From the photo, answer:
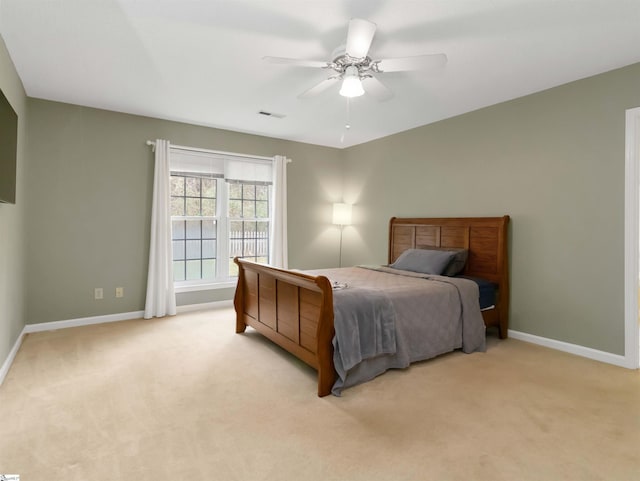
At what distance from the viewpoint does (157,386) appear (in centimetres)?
251

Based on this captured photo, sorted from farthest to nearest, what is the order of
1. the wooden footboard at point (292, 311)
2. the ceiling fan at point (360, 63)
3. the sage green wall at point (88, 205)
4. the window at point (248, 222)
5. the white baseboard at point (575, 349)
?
the window at point (248, 222), the sage green wall at point (88, 205), the white baseboard at point (575, 349), the wooden footboard at point (292, 311), the ceiling fan at point (360, 63)

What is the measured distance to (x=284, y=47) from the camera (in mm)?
2586

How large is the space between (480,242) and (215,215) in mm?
3375

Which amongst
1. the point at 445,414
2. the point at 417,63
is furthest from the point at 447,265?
the point at 417,63

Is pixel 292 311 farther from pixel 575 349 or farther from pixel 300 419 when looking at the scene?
pixel 575 349

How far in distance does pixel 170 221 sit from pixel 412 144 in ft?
10.8

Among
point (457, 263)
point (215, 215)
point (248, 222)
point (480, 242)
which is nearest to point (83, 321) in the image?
point (215, 215)

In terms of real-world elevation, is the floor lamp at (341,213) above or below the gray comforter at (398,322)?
above

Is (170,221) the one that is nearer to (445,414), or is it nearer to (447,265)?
(447,265)

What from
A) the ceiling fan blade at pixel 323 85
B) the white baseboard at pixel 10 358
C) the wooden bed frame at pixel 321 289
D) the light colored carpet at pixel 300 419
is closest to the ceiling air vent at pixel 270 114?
the ceiling fan blade at pixel 323 85

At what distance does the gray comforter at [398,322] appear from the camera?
246 centimetres

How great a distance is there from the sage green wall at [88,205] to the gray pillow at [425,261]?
2.74 m

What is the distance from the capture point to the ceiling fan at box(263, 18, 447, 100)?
6.61ft

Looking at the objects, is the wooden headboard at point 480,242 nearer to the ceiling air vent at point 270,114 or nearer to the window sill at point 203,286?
the ceiling air vent at point 270,114
